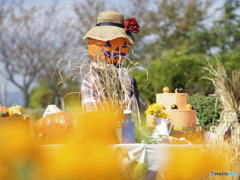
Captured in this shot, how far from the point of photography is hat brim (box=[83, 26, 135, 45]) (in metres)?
3.51

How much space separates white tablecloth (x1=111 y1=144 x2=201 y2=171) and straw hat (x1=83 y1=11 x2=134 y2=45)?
1.48 metres

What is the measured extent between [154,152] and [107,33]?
5.37 ft

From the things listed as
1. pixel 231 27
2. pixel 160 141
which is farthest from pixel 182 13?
pixel 160 141

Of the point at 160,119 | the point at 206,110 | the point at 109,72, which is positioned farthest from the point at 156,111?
the point at 206,110

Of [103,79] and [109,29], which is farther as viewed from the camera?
[109,29]

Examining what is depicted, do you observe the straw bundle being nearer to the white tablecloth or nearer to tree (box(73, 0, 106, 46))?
the white tablecloth

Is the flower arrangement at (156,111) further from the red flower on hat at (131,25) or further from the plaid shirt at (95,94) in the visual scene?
the red flower on hat at (131,25)

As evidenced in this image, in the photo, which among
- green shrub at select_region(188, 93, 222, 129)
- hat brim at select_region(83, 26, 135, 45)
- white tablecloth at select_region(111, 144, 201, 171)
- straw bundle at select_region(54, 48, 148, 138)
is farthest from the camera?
green shrub at select_region(188, 93, 222, 129)

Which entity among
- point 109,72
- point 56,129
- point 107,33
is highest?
point 107,33

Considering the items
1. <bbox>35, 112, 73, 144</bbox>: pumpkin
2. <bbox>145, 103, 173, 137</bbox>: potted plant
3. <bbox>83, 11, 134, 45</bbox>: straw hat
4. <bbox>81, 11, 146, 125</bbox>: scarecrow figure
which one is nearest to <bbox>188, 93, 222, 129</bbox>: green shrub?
<bbox>81, 11, 146, 125</bbox>: scarecrow figure

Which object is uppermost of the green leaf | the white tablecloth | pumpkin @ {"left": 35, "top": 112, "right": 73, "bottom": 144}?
the green leaf

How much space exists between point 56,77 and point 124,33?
12.6 m

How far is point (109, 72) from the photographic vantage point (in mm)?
3344

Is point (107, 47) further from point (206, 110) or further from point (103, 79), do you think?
point (206, 110)
